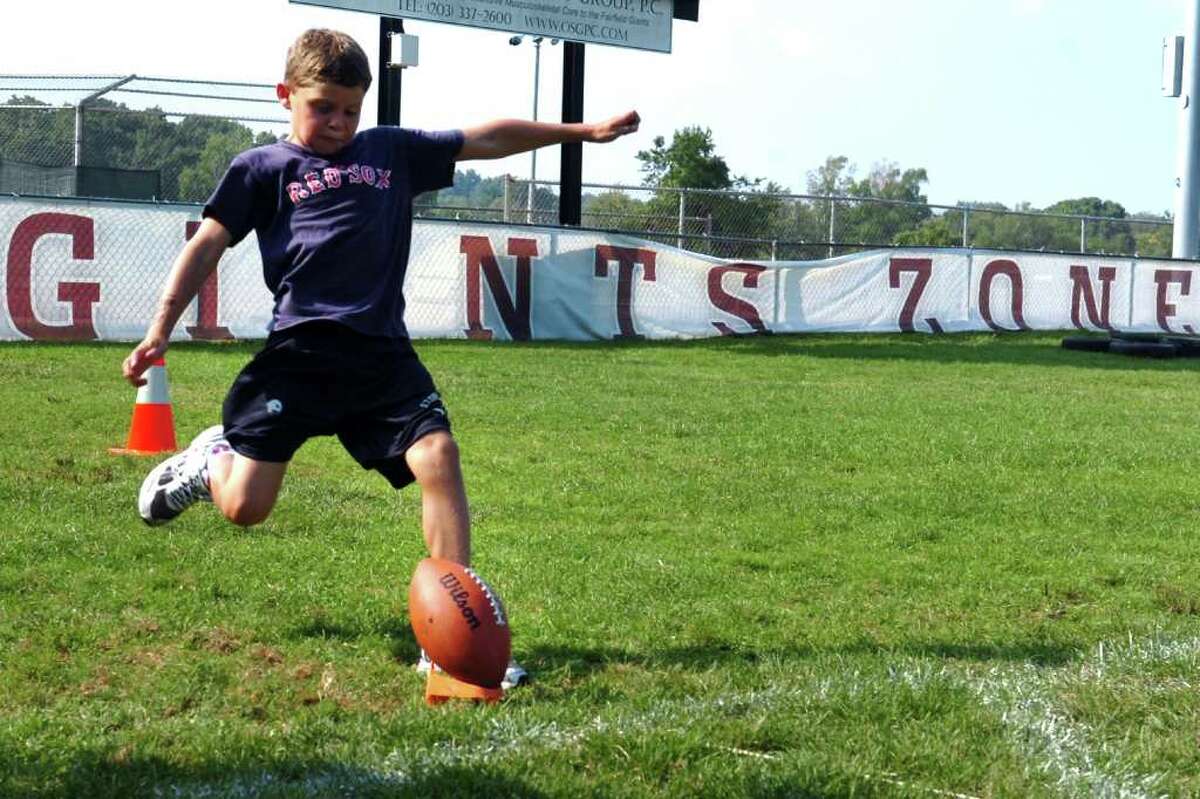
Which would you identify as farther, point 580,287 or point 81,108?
point 81,108

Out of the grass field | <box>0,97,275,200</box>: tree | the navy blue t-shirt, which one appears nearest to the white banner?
→ <box>0,97,275,200</box>: tree

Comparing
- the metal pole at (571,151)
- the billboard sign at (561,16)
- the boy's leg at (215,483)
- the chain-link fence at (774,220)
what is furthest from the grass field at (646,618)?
the chain-link fence at (774,220)

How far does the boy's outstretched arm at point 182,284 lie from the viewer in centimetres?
461

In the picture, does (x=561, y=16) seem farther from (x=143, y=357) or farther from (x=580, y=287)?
(x=143, y=357)

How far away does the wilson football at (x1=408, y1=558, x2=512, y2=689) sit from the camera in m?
4.09

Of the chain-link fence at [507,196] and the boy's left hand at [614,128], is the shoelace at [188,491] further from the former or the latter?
the chain-link fence at [507,196]

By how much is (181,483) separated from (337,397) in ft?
2.77

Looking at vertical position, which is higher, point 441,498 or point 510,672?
point 441,498

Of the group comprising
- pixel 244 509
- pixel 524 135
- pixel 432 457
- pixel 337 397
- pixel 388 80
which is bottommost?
pixel 244 509

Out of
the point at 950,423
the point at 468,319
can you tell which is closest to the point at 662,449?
the point at 950,423

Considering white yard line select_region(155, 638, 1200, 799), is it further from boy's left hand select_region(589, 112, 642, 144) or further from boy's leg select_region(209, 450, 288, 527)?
boy's left hand select_region(589, 112, 642, 144)

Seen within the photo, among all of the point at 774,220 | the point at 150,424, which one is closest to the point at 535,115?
the point at 774,220

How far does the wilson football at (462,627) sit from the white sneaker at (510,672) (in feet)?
0.47

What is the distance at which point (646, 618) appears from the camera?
527cm
